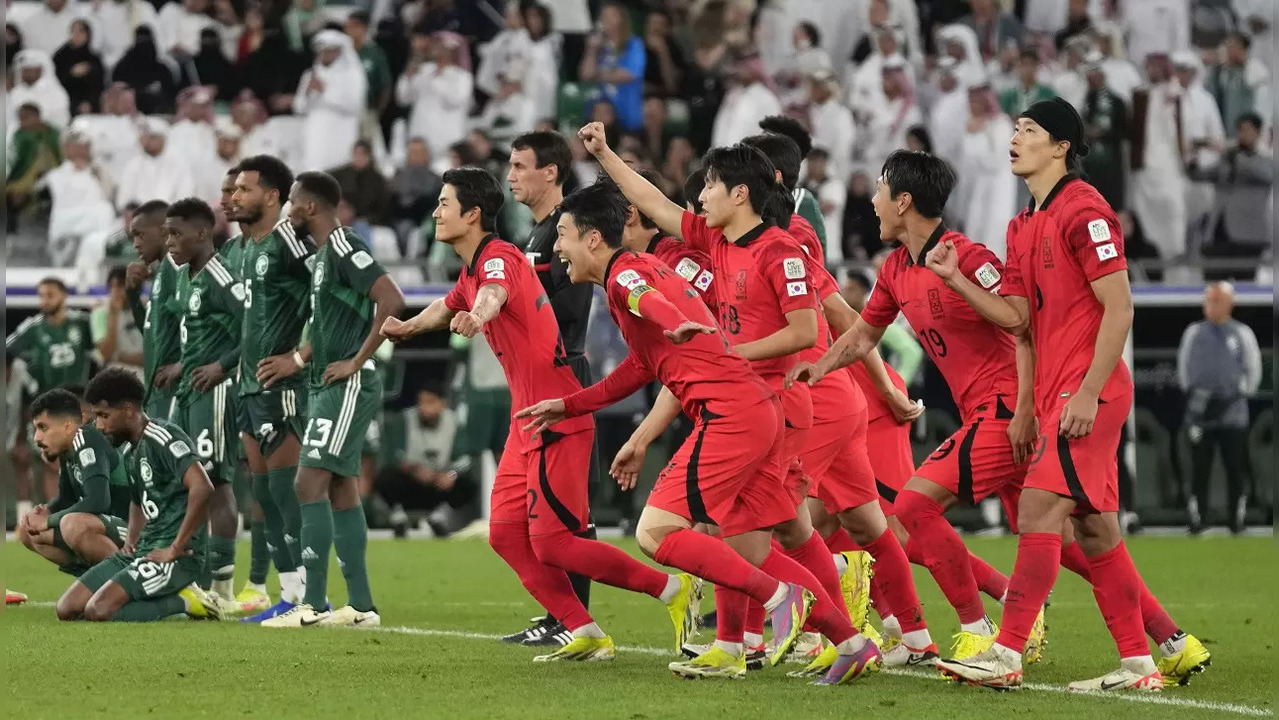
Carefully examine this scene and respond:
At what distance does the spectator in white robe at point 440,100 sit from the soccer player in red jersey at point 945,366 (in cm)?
1404

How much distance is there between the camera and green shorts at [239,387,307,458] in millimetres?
9773

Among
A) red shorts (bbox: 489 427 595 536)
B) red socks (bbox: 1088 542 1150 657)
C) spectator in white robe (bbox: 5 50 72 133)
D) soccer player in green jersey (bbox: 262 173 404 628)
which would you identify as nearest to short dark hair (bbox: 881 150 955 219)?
red socks (bbox: 1088 542 1150 657)

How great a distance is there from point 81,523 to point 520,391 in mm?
3398

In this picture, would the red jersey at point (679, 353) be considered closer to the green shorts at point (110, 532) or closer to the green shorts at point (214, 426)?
the green shorts at point (214, 426)

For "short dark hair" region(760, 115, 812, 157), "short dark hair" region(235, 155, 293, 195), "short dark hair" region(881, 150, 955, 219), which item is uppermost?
"short dark hair" region(760, 115, 812, 157)

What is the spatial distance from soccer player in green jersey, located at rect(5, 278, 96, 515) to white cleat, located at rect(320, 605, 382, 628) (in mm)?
8273

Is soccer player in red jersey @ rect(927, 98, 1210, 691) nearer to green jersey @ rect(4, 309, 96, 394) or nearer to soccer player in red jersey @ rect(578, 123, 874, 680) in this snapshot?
soccer player in red jersey @ rect(578, 123, 874, 680)

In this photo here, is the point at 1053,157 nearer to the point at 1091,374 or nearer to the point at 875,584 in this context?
the point at 1091,374

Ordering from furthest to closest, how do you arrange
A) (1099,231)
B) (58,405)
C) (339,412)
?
1. (58,405)
2. (339,412)
3. (1099,231)

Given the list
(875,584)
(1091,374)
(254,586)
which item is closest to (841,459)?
(875,584)

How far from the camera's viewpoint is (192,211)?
34.3 feet

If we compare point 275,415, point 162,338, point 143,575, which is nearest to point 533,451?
point 275,415

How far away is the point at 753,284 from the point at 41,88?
16180 millimetres

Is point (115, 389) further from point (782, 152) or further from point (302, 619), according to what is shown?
point (782, 152)
